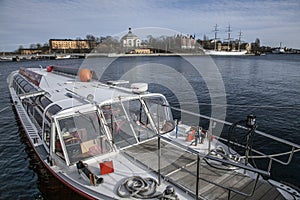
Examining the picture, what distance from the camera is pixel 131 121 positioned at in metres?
8.55

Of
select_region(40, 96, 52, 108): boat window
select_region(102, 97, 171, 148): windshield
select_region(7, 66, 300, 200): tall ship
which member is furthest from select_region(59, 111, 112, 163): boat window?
select_region(40, 96, 52, 108): boat window

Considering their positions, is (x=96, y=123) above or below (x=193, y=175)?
above

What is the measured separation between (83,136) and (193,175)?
159 inches

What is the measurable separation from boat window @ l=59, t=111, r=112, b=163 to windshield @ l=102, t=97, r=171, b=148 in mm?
479

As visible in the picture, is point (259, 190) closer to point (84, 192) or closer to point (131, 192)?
point (131, 192)

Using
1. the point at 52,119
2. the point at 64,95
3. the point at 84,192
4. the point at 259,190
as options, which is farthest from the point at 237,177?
the point at 64,95

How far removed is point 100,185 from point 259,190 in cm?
445

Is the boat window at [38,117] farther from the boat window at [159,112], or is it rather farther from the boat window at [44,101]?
the boat window at [159,112]

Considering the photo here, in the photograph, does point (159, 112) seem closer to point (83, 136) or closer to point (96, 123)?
point (96, 123)

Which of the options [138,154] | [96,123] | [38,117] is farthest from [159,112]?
[38,117]

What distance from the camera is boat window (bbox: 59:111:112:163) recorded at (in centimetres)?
693

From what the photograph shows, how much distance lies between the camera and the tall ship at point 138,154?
5328mm

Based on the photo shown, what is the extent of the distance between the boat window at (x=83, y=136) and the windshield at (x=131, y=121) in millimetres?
479

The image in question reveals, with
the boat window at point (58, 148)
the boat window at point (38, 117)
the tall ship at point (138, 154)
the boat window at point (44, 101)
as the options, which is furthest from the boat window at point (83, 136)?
the boat window at point (38, 117)
